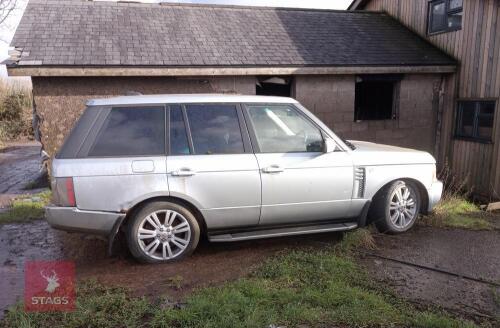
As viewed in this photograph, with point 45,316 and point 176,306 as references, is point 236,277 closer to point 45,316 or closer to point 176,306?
point 176,306

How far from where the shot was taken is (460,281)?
3975 mm

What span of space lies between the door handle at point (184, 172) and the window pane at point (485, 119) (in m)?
7.35

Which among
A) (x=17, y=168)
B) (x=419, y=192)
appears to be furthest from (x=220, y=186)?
(x=17, y=168)

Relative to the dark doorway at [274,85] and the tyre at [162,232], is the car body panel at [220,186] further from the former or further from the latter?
the dark doorway at [274,85]

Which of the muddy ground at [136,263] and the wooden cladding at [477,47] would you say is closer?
the muddy ground at [136,263]

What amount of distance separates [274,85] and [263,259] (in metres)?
6.22

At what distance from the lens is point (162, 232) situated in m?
4.27

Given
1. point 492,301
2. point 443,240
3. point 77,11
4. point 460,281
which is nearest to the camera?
point 492,301

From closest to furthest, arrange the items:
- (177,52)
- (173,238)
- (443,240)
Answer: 1. (173,238)
2. (443,240)
3. (177,52)

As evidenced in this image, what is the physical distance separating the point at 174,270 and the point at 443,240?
3.48m

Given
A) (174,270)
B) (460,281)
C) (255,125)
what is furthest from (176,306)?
(460,281)

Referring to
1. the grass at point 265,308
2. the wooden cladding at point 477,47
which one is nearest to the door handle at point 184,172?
the grass at point 265,308

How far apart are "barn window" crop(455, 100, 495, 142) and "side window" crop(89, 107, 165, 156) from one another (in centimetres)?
749

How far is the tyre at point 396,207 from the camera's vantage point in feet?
16.5
